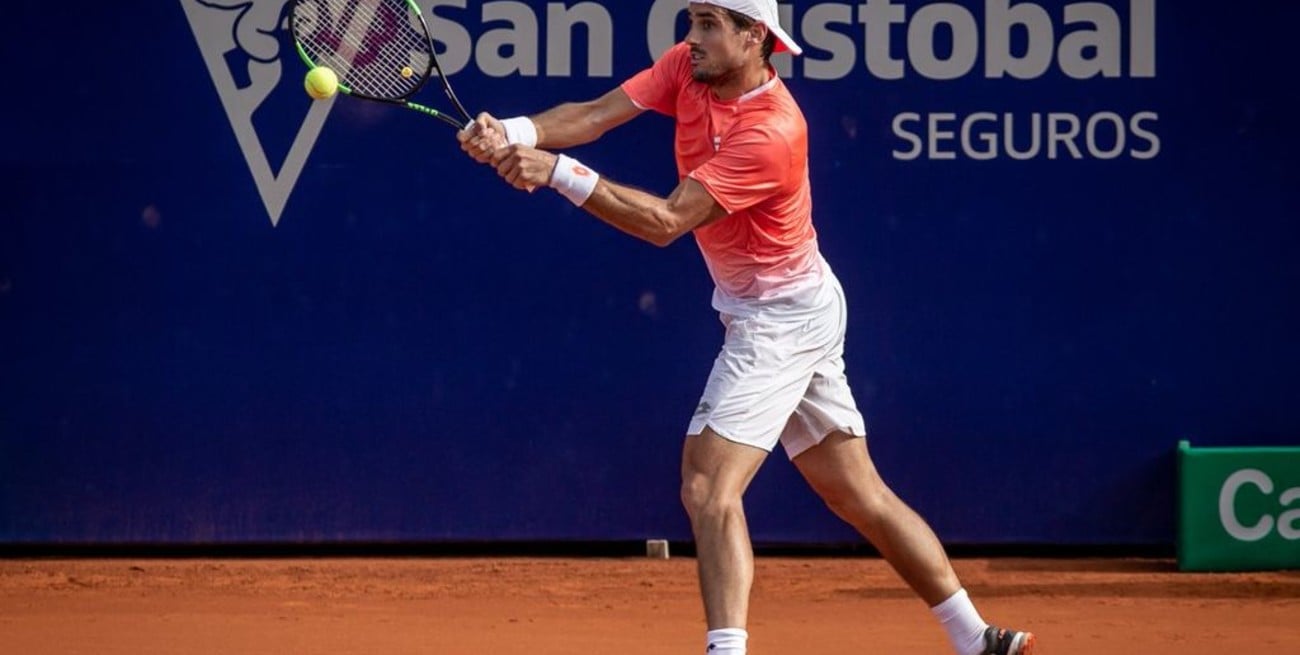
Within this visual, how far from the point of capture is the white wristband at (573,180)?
13.7 ft

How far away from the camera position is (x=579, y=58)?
20.9ft

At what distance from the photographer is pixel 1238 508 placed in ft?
20.9

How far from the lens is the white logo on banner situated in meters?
6.37

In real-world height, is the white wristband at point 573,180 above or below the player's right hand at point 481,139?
below

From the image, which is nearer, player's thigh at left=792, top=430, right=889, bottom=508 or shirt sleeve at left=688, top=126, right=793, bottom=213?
shirt sleeve at left=688, top=126, right=793, bottom=213

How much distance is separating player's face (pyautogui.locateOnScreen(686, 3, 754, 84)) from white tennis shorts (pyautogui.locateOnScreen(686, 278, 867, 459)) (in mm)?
540

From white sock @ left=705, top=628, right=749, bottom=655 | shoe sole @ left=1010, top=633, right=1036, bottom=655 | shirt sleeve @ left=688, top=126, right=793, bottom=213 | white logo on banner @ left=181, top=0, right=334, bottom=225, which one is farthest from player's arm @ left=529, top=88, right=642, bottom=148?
white logo on banner @ left=181, top=0, right=334, bottom=225

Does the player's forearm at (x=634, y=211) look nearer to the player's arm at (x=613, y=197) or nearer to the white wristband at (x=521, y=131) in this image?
the player's arm at (x=613, y=197)

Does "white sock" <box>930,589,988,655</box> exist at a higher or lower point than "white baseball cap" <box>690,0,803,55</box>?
lower

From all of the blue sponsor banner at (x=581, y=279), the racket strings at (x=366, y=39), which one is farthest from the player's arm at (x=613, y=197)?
the blue sponsor banner at (x=581, y=279)

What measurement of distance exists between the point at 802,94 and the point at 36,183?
2.42 metres

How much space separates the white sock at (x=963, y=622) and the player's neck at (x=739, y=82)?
1.22 metres

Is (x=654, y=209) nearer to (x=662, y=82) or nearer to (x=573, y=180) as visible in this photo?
(x=573, y=180)

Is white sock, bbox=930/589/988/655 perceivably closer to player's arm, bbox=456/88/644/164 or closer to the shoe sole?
the shoe sole
